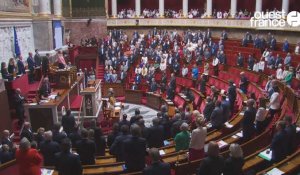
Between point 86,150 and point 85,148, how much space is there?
2.5 inches

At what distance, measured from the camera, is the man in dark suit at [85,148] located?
6206 millimetres

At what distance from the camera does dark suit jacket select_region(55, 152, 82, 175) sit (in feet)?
17.3

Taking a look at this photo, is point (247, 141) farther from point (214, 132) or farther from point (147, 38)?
point (147, 38)

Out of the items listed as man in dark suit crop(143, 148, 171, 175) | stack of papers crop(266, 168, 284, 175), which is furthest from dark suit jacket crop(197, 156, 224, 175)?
stack of papers crop(266, 168, 284, 175)

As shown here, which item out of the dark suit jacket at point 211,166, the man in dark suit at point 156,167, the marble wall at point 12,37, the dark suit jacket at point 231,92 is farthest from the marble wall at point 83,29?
the dark suit jacket at point 211,166

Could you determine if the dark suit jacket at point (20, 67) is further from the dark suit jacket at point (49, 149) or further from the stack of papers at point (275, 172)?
the stack of papers at point (275, 172)

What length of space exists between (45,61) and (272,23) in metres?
14.8

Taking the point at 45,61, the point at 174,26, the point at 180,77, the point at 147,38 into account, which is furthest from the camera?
the point at 174,26

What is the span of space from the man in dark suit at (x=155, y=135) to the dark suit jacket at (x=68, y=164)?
7.99 feet

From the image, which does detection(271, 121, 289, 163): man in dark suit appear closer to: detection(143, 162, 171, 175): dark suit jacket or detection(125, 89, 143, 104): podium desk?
detection(143, 162, 171, 175): dark suit jacket

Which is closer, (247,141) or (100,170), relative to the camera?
(100,170)

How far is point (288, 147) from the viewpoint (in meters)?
6.32

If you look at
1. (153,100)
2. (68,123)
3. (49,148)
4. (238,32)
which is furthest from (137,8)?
(49,148)

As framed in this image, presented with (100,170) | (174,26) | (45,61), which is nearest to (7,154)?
(100,170)
